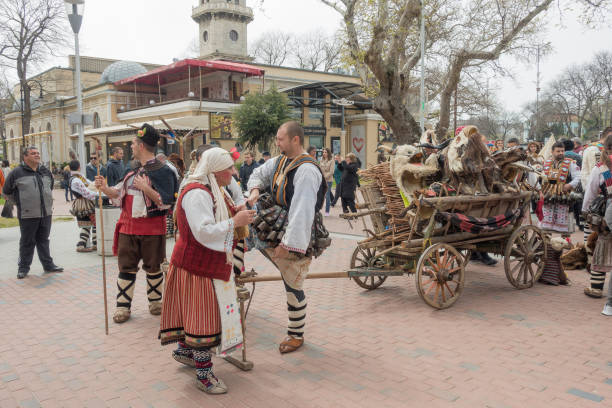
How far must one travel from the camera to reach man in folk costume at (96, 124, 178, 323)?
16.7ft

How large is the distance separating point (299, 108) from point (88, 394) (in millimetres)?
34118

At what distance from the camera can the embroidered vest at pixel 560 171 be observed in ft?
26.9

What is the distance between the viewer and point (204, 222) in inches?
130

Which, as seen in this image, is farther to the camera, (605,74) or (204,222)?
(605,74)

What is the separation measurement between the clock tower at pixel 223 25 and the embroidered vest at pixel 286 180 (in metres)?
43.8

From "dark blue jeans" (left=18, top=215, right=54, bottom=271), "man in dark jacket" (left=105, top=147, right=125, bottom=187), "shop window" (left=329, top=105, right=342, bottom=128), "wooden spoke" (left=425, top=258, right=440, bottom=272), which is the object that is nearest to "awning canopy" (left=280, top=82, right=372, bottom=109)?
"shop window" (left=329, top=105, right=342, bottom=128)

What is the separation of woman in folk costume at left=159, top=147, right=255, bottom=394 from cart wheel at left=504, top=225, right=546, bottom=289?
4042 millimetres

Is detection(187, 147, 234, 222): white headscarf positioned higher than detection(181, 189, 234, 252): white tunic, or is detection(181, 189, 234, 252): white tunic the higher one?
detection(187, 147, 234, 222): white headscarf

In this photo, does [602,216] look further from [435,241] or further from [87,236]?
[87,236]

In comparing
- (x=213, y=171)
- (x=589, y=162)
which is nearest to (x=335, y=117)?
(x=589, y=162)

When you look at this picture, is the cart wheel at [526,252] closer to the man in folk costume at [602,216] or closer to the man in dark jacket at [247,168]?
the man in folk costume at [602,216]

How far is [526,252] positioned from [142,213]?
481cm

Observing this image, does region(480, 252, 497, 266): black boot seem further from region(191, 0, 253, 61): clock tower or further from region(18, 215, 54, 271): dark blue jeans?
region(191, 0, 253, 61): clock tower

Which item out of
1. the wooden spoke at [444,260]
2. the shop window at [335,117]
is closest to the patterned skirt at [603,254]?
the wooden spoke at [444,260]
